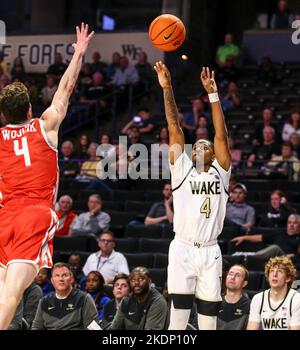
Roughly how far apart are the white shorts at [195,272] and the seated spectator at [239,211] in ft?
17.7

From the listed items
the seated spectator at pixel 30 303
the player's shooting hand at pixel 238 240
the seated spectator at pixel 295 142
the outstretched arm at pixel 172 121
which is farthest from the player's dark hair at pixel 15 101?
the seated spectator at pixel 295 142

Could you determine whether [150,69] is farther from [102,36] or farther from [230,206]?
[230,206]

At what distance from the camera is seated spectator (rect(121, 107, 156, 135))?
17.0 m

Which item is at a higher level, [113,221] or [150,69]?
[150,69]

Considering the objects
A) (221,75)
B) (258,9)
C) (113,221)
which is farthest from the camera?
(258,9)

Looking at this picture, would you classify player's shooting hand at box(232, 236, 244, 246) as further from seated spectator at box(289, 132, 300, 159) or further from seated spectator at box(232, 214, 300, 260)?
seated spectator at box(289, 132, 300, 159)

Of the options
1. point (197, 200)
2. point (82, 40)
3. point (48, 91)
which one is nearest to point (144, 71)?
point (48, 91)

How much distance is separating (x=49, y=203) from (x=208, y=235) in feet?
5.68

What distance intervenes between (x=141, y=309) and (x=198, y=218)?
2.49 m

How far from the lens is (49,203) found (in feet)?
20.5

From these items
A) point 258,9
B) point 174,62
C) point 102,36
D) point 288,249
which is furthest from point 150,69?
point 288,249

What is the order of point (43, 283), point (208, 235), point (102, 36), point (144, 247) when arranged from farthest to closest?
1. point (102, 36)
2. point (144, 247)
3. point (43, 283)
4. point (208, 235)

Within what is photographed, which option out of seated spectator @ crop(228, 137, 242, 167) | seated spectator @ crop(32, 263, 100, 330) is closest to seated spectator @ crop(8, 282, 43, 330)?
seated spectator @ crop(32, 263, 100, 330)

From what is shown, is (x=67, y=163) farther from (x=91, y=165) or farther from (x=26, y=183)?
(x=26, y=183)
